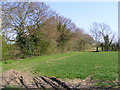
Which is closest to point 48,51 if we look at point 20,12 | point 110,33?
point 20,12

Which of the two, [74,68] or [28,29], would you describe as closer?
[74,68]

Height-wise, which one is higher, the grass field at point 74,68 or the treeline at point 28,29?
the treeline at point 28,29

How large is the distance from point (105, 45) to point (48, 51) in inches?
1295

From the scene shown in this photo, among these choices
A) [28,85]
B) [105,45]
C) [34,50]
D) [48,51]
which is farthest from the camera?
[105,45]

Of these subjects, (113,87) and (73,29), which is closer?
(113,87)

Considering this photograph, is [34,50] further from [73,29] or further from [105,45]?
[105,45]

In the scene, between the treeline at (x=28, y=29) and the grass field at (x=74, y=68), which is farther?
the treeline at (x=28, y=29)

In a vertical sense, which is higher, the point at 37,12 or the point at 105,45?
the point at 37,12

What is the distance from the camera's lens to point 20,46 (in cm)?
1861

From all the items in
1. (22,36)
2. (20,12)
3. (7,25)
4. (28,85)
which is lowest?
(28,85)

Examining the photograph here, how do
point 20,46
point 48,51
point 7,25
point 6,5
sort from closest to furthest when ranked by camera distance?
1. point 6,5
2. point 7,25
3. point 20,46
4. point 48,51

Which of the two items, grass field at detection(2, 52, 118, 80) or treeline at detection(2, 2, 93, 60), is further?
treeline at detection(2, 2, 93, 60)

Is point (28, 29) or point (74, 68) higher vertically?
point (28, 29)

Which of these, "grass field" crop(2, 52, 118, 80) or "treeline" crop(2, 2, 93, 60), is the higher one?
"treeline" crop(2, 2, 93, 60)
